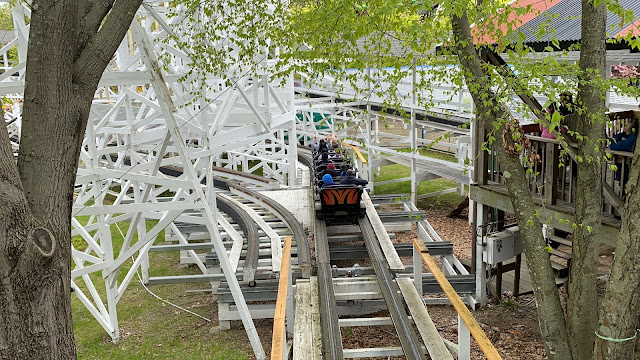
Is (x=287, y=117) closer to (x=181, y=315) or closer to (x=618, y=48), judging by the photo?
(x=181, y=315)

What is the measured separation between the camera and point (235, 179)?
61.0 feet

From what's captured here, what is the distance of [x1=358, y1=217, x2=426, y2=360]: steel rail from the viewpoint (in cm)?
687

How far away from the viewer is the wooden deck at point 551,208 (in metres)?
7.11

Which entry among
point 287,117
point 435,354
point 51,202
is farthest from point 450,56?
point 287,117

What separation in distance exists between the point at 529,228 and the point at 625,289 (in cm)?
109

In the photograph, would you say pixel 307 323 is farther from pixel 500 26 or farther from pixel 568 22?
pixel 568 22

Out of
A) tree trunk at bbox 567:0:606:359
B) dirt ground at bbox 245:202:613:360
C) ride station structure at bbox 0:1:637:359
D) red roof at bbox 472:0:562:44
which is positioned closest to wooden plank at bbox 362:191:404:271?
ride station structure at bbox 0:1:637:359

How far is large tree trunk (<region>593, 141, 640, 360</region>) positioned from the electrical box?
3688mm

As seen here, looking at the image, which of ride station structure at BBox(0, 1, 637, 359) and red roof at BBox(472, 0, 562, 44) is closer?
red roof at BBox(472, 0, 562, 44)

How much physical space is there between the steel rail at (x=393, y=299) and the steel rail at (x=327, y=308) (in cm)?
75

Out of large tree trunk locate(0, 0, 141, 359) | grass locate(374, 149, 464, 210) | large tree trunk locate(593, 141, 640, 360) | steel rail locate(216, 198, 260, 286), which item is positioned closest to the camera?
large tree trunk locate(0, 0, 141, 359)

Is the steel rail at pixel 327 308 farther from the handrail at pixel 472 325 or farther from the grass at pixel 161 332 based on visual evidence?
the handrail at pixel 472 325

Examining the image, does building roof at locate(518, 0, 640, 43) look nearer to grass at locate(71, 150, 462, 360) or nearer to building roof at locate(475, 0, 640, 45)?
building roof at locate(475, 0, 640, 45)

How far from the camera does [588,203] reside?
6.02 m
